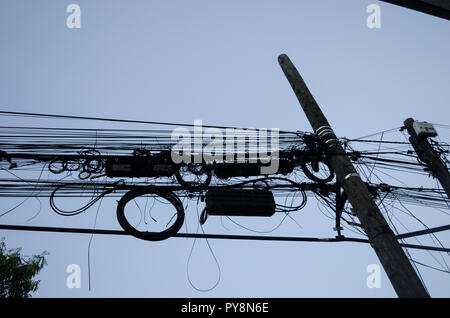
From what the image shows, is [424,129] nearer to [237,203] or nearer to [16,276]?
[237,203]

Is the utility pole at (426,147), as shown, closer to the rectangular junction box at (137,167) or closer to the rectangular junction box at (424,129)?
the rectangular junction box at (424,129)

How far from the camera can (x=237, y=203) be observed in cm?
390

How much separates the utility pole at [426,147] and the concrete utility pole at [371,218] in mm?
1935

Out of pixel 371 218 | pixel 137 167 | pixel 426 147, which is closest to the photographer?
pixel 371 218

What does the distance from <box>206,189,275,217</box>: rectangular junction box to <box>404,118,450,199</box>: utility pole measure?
2656 millimetres

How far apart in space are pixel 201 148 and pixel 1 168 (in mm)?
2833

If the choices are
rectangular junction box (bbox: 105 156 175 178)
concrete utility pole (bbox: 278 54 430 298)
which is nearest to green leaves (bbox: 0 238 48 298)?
rectangular junction box (bbox: 105 156 175 178)

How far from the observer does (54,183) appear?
4004 millimetres

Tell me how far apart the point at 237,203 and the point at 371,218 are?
5.38 ft

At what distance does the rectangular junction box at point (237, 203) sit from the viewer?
389 cm

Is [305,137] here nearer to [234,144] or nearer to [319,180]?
[319,180]

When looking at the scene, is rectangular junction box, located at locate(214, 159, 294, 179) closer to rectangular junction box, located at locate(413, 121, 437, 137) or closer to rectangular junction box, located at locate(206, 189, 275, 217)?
rectangular junction box, located at locate(206, 189, 275, 217)

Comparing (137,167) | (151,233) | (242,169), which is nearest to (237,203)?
(242,169)
